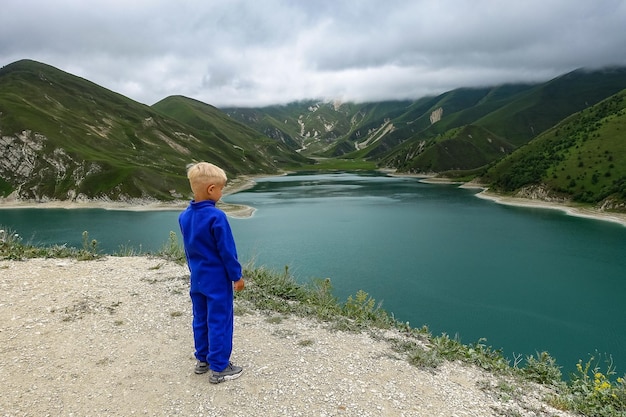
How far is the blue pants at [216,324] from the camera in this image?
615cm

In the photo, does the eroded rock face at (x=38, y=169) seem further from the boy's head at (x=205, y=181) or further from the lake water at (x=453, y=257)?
the boy's head at (x=205, y=181)

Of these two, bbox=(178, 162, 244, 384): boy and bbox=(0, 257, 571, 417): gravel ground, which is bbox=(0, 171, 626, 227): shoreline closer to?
bbox=(0, 257, 571, 417): gravel ground

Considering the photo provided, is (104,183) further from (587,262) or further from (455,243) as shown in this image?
(587,262)

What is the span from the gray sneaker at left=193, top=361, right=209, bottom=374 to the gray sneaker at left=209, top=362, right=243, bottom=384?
224 mm

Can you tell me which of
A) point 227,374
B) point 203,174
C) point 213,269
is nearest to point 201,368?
point 227,374

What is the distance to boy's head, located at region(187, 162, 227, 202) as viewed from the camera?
19.7 feet

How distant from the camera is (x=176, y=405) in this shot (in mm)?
5652

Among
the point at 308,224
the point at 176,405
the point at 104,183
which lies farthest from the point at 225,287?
the point at 104,183

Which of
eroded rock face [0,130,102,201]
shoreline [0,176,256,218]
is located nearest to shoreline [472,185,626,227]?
shoreline [0,176,256,218]

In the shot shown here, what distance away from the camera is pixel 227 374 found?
629 cm

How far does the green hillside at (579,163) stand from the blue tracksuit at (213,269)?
90480 millimetres

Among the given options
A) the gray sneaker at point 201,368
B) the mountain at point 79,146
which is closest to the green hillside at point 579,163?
the gray sneaker at point 201,368

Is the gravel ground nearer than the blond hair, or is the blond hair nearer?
the gravel ground

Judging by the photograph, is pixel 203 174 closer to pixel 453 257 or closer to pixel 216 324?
pixel 216 324
